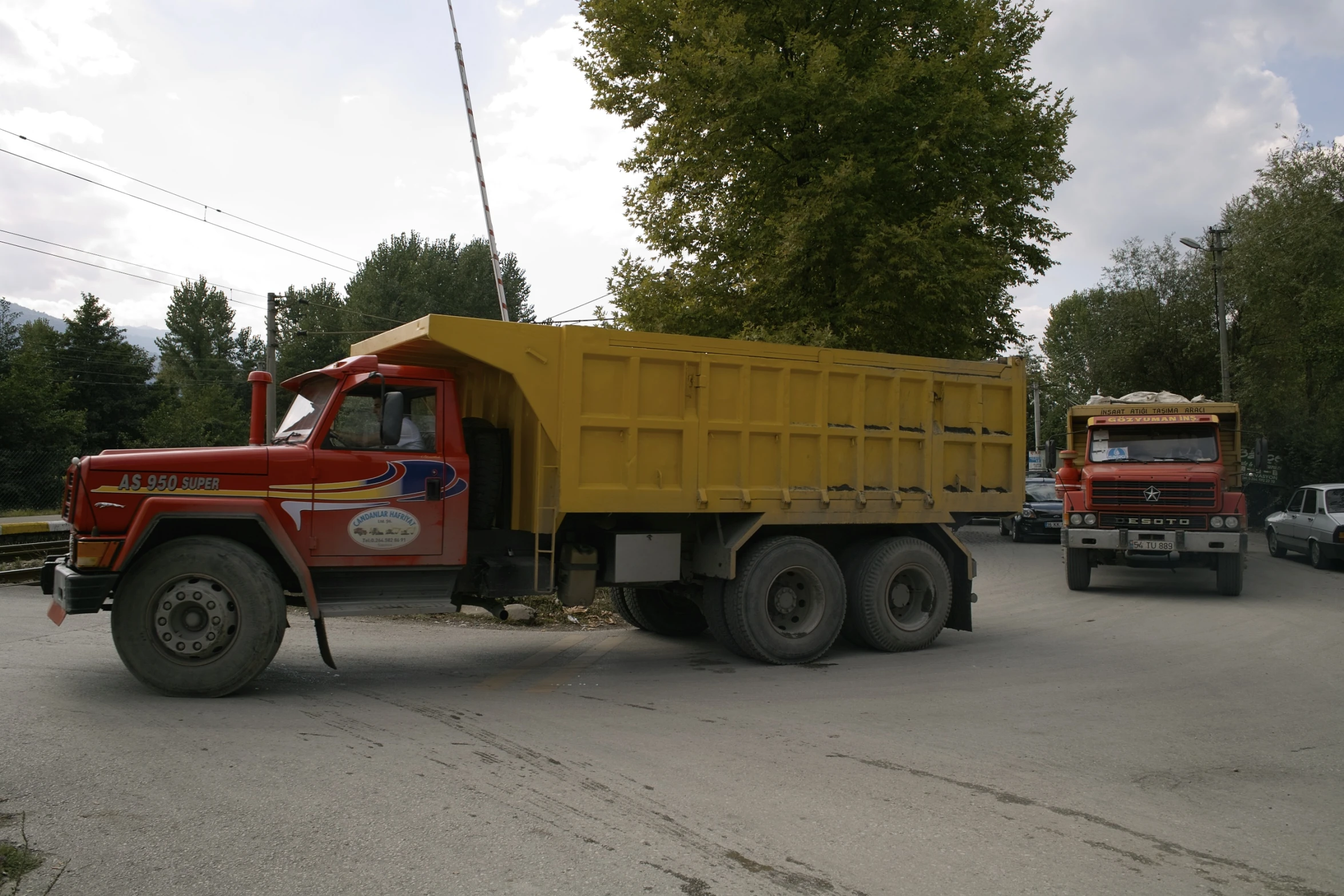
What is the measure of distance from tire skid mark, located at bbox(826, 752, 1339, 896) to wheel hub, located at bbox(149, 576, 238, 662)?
167 inches

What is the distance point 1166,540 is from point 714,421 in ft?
30.9

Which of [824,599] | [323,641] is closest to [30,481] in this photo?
[323,641]

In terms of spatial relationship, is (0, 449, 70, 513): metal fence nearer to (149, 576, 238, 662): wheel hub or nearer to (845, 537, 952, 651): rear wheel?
(149, 576, 238, 662): wheel hub

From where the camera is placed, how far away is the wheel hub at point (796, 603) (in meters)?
9.12

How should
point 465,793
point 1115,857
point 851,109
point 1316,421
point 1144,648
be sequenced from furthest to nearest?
point 1316,421
point 851,109
point 1144,648
point 465,793
point 1115,857

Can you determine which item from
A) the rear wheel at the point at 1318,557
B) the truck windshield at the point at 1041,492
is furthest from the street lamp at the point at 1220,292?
the rear wheel at the point at 1318,557

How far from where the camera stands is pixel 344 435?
25.2ft

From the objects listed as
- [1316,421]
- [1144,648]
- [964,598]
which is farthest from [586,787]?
[1316,421]

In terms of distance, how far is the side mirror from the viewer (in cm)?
770

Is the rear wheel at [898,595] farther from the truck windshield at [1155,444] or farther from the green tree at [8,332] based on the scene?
the green tree at [8,332]

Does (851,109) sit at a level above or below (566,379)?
above

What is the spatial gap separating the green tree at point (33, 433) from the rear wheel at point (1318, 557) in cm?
3171

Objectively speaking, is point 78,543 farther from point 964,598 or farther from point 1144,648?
point 1144,648

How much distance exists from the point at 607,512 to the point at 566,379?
1.15m
